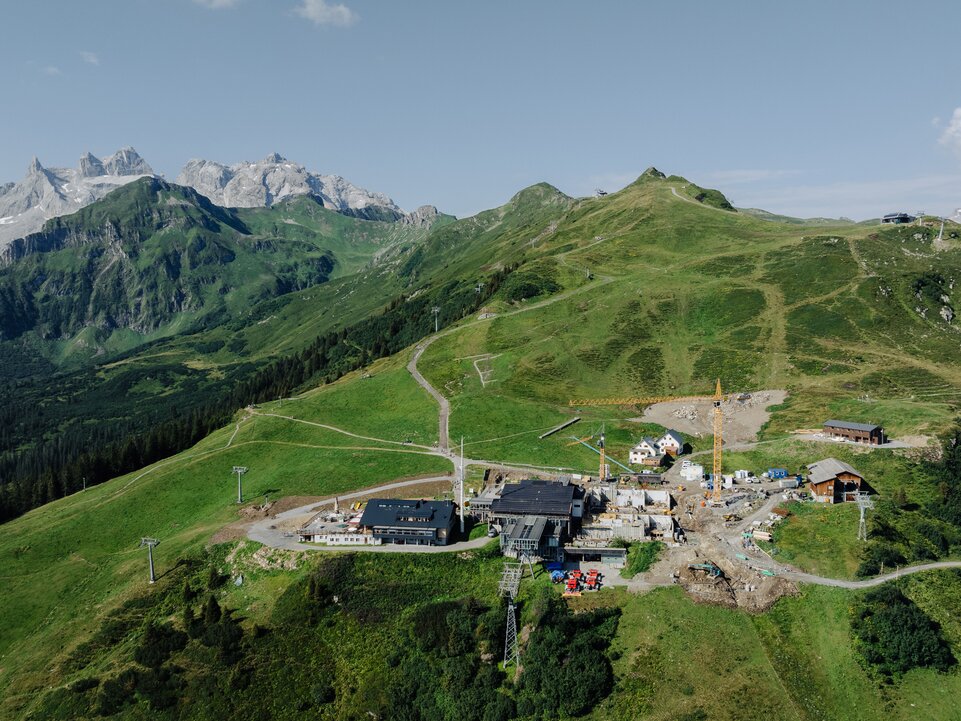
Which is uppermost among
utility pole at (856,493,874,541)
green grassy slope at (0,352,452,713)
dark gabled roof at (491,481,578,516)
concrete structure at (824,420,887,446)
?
concrete structure at (824,420,887,446)

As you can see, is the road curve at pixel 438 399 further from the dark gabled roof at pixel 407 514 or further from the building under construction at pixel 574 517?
the dark gabled roof at pixel 407 514

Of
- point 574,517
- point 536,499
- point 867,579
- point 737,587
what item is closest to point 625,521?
point 574,517

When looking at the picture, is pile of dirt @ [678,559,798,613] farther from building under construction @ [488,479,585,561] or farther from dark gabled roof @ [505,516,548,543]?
dark gabled roof @ [505,516,548,543]

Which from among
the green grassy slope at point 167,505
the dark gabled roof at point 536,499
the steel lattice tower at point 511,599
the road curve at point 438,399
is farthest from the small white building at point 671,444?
the steel lattice tower at point 511,599

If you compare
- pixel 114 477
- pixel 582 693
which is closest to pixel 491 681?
pixel 582 693

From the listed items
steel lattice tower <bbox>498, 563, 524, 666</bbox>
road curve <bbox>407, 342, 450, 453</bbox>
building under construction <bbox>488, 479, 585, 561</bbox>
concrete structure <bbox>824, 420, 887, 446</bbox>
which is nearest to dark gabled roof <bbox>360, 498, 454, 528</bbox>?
building under construction <bbox>488, 479, 585, 561</bbox>

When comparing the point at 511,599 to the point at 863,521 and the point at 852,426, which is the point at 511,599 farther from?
the point at 852,426
